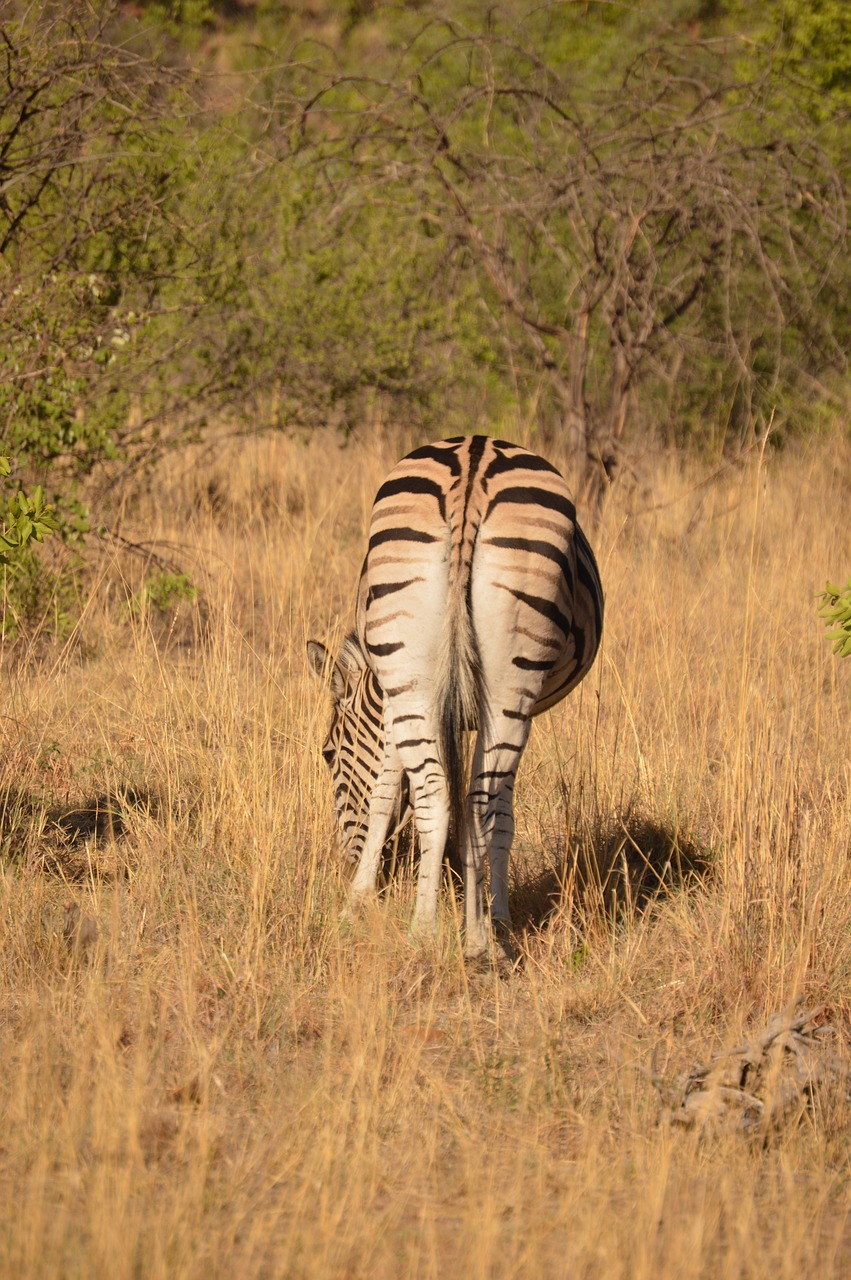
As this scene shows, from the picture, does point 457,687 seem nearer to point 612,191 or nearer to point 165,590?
point 165,590

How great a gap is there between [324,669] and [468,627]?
64.0 inches

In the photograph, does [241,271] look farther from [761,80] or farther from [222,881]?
[222,881]

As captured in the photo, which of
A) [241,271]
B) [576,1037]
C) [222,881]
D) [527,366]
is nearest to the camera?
[576,1037]

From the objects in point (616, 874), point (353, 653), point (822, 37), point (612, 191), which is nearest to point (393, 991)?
point (616, 874)

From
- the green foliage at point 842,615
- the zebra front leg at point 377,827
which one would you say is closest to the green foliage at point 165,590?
the zebra front leg at point 377,827

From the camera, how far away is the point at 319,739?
507 centimetres

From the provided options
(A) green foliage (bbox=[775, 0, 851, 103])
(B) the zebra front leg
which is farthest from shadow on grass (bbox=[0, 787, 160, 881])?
(A) green foliage (bbox=[775, 0, 851, 103])

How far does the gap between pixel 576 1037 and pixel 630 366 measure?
20.7 feet

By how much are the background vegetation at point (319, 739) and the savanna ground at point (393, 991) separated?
15mm

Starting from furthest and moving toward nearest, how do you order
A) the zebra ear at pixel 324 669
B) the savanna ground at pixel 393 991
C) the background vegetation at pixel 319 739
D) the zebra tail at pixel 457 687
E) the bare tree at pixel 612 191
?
the bare tree at pixel 612 191, the zebra ear at pixel 324 669, the zebra tail at pixel 457 687, the background vegetation at pixel 319 739, the savanna ground at pixel 393 991

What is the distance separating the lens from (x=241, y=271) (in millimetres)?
8625

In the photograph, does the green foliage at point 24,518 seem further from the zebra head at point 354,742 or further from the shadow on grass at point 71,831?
the zebra head at point 354,742

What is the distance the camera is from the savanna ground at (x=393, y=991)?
246 centimetres

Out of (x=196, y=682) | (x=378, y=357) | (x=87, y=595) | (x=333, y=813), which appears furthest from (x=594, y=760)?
(x=378, y=357)
